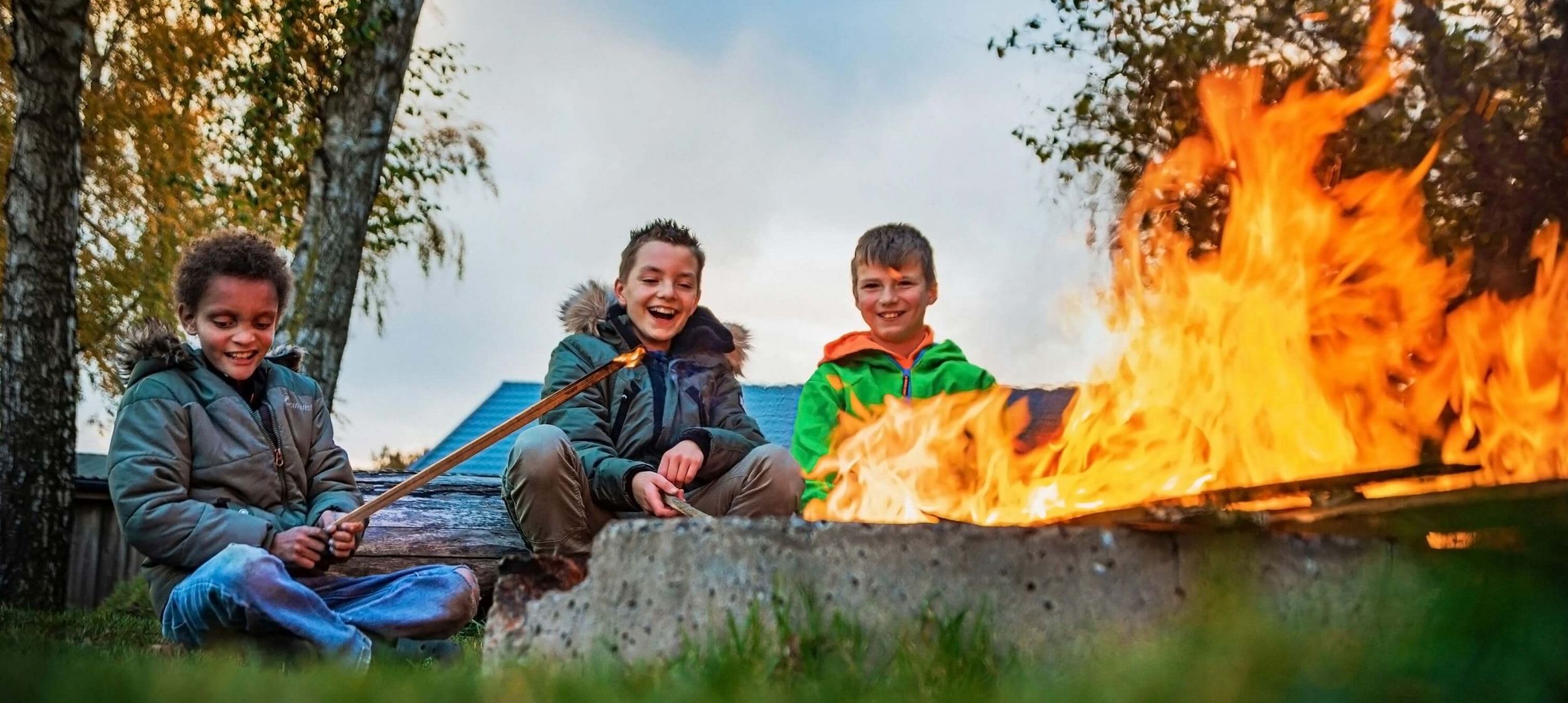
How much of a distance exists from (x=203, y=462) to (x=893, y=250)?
2.62 m

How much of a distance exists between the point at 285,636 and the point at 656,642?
1797 mm

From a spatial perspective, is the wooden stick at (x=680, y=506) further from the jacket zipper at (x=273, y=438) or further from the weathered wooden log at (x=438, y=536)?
the weathered wooden log at (x=438, y=536)

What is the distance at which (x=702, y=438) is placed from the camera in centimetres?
496

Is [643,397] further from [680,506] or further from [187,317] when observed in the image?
[187,317]

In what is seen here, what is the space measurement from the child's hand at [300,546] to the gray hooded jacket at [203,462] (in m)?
0.06

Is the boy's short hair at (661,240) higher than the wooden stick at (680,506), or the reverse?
the boy's short hair at (661,240)

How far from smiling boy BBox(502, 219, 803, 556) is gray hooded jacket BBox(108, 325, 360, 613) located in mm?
699

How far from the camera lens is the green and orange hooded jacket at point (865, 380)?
5.30m

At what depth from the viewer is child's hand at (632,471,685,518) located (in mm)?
4500

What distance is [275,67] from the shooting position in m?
12.1

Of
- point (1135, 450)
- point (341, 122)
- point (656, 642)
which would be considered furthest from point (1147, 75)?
point (656, 642)

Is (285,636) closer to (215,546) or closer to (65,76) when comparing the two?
(215,546)

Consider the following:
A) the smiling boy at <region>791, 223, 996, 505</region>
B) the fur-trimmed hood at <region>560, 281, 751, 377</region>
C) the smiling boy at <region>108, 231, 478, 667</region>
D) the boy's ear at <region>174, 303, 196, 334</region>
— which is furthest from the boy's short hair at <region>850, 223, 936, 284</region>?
the boy's ear at <region>174, 303, 196, 334</region>

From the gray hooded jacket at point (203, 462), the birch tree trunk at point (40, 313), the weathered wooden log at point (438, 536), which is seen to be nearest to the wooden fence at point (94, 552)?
the birch tree trunk at point (40, 313)
